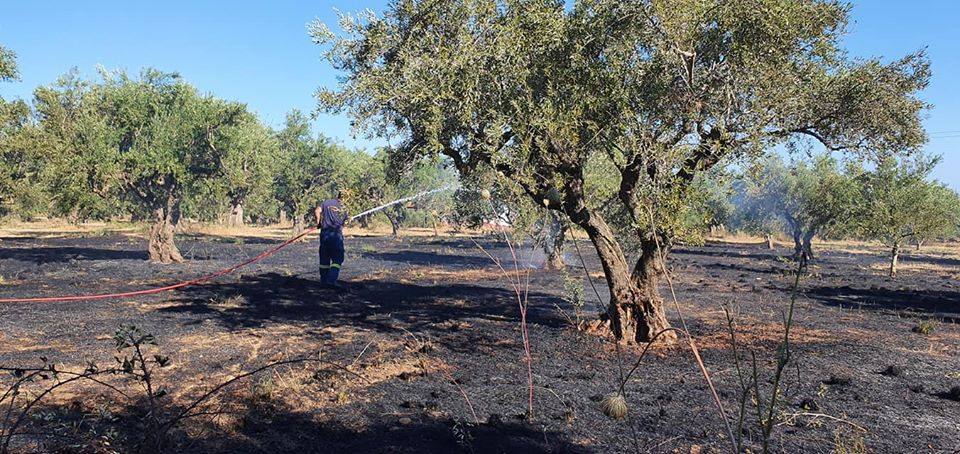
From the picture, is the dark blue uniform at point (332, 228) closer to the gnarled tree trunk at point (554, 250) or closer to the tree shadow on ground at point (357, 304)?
the tree shadow on ground at point (357, 304)

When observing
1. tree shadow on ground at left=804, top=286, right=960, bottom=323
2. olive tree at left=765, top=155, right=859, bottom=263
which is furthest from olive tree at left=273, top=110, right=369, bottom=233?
tree shadow on ground at left=804, top=286, right=960, bottom=323

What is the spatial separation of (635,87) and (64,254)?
2957cm

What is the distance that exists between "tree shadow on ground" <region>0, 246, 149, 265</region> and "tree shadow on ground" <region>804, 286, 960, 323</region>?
2809 cm

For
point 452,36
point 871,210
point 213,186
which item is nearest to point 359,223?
point 213,186

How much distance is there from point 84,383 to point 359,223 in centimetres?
7595

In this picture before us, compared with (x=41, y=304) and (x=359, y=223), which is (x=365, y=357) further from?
(x=359, y=223)

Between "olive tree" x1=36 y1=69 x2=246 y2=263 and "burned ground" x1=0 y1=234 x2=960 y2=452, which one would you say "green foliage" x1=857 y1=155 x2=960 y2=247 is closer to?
"burned ground" x1=0 y1=234 x2=960 y2=452

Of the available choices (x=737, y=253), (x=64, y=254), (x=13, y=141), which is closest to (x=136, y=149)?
(x=13, y=141)

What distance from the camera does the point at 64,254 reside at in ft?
95.5

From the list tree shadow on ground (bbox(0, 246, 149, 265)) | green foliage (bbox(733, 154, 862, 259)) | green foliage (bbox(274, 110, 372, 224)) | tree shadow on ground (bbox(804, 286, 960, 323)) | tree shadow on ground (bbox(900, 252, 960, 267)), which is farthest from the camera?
green foliage (bbox(274, 110, 372, 224))

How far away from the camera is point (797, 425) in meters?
6.62

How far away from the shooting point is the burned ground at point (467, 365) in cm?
619

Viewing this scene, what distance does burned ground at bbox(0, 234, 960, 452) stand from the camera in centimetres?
619

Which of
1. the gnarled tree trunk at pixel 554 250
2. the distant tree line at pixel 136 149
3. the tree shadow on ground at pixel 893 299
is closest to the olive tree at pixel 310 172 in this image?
the distant tree line at pixel 136 149
